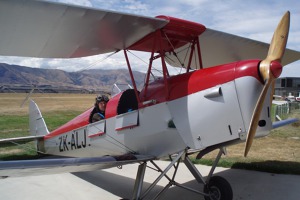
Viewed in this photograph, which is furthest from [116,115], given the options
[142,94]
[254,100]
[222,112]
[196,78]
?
[254,100]

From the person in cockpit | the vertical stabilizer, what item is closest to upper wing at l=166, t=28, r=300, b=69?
the person in cockpit

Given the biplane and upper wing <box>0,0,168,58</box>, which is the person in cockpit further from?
upper wing <box>0,0,168,58</box>

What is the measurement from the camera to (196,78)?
4.09 metres

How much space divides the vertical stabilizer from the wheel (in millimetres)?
4941

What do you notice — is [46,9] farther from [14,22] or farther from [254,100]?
[254,100]

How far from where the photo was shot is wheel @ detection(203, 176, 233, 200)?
4617 mm

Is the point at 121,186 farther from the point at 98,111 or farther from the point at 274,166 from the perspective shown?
the point at 274,166


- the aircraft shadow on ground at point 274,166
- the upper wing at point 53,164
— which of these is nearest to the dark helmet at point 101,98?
the upper wing at point 53,164

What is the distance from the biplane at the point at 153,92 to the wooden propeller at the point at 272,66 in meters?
0.01

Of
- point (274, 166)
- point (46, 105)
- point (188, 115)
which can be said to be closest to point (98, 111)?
point (188, 115)

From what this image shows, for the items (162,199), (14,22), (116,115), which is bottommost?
(162,199)

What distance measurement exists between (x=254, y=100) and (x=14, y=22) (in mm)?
3162

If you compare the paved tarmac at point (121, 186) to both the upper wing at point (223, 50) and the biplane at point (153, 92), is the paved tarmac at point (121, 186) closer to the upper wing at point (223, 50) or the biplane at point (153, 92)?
the biplane at point (153, 92)

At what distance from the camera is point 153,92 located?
182 inches
